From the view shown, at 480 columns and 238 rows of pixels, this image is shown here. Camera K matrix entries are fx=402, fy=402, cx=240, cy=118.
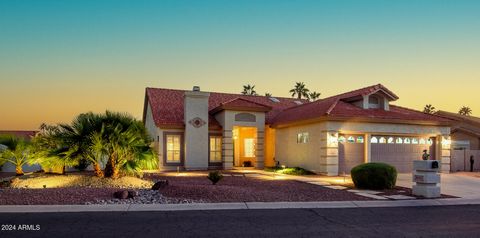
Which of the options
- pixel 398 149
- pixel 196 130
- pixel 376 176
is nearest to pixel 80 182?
pixel 196 130

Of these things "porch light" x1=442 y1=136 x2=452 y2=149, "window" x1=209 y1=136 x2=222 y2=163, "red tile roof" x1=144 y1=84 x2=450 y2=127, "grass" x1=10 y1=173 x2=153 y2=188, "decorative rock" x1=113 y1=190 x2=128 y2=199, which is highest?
"red tile roof" x1=144 y1=84 x2=450 y2=127

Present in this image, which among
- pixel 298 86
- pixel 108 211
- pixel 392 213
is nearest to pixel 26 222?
pixel 108 211

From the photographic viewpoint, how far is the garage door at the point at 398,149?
22.8 m

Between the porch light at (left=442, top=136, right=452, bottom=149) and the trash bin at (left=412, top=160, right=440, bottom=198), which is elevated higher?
the porch light at (left=442, top=136, right=452, bottom=149)

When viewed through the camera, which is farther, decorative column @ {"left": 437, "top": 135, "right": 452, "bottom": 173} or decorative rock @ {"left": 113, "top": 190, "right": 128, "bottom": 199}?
decorative column @ {"left": 437, "top": 135, "right": 452, "bottom": 173}

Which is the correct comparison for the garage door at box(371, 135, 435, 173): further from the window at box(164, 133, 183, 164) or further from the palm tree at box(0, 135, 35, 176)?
the palm tree at box(0, 135, 35, 176)

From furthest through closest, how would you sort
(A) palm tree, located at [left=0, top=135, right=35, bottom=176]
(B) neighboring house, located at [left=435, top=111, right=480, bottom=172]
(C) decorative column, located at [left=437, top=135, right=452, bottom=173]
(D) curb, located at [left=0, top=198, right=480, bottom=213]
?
(B) neighboring house, located at [left=435, top=111, right=480, bottom=172] < (C) decorative column, located at [left=437, top=135, right=452, bottom=173] < (A) palm tree, located at [left=0, top=135, right=35, bottom=176] < (D) curb, located at [left=0, top=198, right=480, bottom=213]

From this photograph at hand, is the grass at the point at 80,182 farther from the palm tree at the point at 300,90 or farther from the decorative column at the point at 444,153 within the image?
the palm tree at the point at 300,90

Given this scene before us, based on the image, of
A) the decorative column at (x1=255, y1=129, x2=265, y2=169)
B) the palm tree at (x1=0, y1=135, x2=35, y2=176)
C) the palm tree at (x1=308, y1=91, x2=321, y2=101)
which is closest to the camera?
the palm tree at (x1=0, y1=135, x2=35, y2=176)

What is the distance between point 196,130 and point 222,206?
15.0m

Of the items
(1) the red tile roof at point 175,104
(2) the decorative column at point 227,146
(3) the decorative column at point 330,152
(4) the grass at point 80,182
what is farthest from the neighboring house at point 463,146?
(4) the grass at point 80,182

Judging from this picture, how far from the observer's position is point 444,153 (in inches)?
953

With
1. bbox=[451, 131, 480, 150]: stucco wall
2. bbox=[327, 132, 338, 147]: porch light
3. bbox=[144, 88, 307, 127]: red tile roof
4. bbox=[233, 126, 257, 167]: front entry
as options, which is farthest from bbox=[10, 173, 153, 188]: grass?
bbox=[451, 131, 480, 150]: stucco wall

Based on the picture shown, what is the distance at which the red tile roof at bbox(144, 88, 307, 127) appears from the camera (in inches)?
1021
